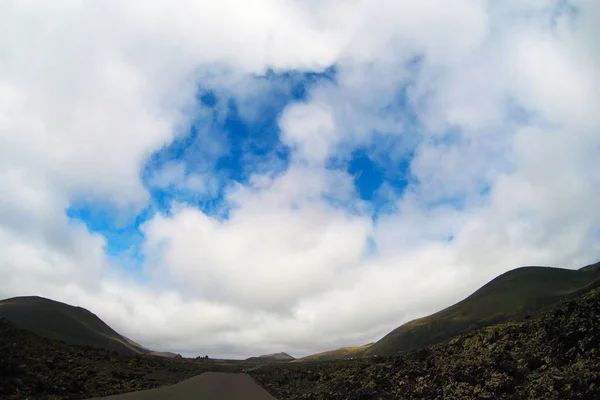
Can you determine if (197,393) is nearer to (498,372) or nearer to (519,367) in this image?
(498,372)

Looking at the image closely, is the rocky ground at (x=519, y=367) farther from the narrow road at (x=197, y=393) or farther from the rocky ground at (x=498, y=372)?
the narrow road at (x=197, y=393)

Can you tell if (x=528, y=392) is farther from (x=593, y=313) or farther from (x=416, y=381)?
(x=416, y=381)

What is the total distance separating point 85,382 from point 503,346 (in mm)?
30323

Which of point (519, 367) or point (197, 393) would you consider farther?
point (197, 393)

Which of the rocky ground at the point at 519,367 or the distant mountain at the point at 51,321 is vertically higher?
the distant mountain at the point at 51,321

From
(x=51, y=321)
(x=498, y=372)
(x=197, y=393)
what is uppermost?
(x=51, y=321)

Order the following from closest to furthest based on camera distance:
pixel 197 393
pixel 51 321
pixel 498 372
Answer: pixel 498 372 < pixel 197 393 < pixel 51 321

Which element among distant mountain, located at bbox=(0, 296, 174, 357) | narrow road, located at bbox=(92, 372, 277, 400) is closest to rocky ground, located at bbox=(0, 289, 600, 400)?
narrow road, located at bbox=(92, 372, 277, 400)

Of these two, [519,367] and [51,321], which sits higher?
[51,321]

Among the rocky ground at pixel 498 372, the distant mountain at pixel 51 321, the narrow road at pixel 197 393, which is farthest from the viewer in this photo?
the distant mountain at pixel 51 321

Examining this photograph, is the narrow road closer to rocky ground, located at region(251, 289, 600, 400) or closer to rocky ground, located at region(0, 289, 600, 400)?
rocky ground, located at region(0, 289, 600, 400)

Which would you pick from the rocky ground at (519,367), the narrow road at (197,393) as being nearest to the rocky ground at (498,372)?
the rocky ground at (519,367)

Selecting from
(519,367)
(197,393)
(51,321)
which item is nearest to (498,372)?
(519,367)

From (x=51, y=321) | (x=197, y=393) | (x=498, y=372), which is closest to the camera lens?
(x=498, y=372)
